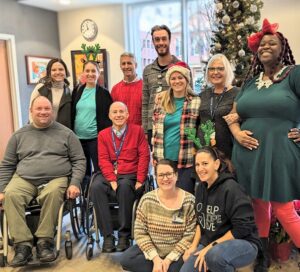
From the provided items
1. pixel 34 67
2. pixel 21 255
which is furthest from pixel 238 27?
pixel 34 67

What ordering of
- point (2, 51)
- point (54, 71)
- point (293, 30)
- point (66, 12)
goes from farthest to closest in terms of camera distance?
point (66, 12), point (2, 51), point (293, 30), point (54, 71)

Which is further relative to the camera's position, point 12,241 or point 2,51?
point 2,51

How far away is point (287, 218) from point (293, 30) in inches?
144

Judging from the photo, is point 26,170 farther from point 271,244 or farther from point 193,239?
point 271,244

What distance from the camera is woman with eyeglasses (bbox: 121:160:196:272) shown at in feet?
6.95

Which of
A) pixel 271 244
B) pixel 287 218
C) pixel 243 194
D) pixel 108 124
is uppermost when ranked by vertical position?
pixel 108 124

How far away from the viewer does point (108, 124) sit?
124 inches

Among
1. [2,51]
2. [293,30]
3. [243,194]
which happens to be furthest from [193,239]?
[2,51]

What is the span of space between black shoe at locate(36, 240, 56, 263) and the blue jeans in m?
1.07

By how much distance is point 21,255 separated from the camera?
2479 millimetres

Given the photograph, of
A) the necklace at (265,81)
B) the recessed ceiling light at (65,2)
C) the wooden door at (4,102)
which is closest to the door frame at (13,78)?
the wooden door at (4,102)

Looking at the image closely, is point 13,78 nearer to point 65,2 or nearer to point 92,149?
point 65,2

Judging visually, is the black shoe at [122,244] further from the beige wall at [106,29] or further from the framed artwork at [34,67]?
the beige wall at [106,29]

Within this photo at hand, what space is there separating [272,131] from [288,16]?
357cm
